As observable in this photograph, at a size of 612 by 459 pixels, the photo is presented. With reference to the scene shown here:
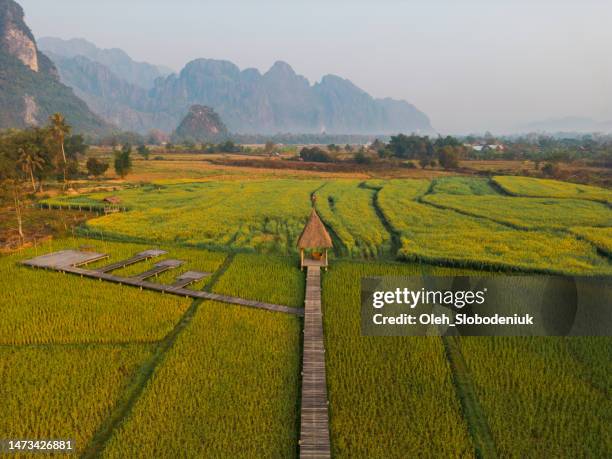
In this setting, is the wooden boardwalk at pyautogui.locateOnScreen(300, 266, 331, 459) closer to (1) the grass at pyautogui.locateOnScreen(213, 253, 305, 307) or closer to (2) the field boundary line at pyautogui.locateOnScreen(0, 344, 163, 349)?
(1) the grass at pyautogui.locateOnScreen(213, 253, 305, 307)

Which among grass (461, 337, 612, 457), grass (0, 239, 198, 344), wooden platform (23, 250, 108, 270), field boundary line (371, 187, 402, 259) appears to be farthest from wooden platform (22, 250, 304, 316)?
field boundary line (371, 187, 402, 259)

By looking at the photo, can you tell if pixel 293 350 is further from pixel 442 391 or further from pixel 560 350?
pixel 560 350

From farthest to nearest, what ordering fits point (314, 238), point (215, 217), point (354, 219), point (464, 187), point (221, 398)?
point (464, 187) < point (215, 217) < point (354, 219) < point (314, 238) < point (221, 398)

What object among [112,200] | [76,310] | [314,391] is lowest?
[314,391]

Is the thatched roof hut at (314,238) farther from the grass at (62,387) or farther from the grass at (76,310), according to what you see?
the grass at (62,387)

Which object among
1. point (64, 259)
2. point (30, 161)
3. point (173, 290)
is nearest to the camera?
point (173, 290)

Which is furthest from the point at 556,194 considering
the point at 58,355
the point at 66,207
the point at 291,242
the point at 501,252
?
the point at 66,207

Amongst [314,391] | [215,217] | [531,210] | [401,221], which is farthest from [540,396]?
[531,210]

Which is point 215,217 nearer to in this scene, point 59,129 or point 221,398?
point 221,398
